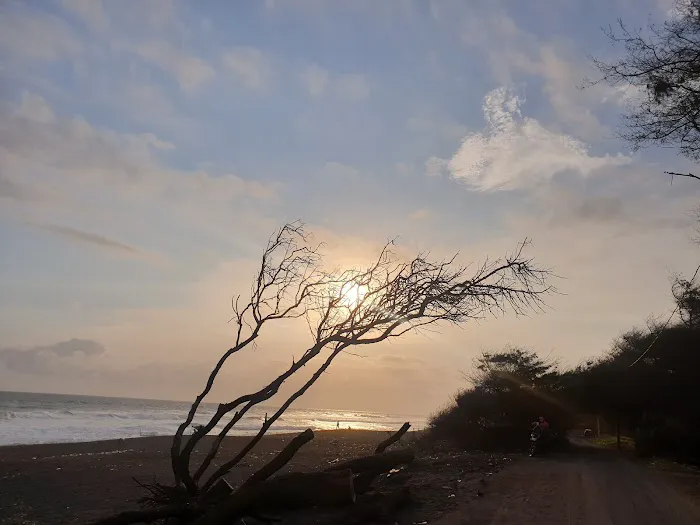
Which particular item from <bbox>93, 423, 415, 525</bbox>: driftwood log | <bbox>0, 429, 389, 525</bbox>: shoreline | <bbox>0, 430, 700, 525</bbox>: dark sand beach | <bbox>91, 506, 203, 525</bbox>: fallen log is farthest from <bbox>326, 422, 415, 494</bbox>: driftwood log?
<bbox>0, 429, 389, 525</bbox>: shoreline

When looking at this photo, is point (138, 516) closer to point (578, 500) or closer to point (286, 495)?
point (286, 495)

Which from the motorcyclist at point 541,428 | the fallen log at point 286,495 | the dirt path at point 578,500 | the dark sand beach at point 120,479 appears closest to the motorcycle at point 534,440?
the motorcyclist at point 541,428

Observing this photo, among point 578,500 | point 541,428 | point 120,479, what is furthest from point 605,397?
point 120,479

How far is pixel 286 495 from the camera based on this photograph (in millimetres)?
9523

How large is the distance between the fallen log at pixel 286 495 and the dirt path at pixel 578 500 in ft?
5.63

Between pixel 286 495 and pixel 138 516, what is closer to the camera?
pixel 138 516

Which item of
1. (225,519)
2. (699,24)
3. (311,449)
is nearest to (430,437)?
(311,449)

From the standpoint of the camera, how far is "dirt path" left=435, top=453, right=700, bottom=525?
33.4 feet

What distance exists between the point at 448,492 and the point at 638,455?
1402cm

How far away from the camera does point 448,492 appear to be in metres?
12.3

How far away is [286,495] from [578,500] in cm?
610

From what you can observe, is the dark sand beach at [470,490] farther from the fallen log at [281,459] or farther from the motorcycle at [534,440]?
the fallen log at [281,459]

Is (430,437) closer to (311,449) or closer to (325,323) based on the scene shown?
(311,449)

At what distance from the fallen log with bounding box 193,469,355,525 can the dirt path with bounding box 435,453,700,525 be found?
67.5 inches
